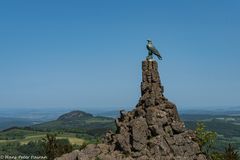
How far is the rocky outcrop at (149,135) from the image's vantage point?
6316 cm

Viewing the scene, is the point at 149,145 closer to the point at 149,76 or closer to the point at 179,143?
the point at 179,143

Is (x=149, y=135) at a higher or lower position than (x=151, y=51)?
lower

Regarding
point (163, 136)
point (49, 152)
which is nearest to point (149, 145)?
point (163, 136)

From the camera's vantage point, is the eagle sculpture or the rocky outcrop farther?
the eagle sculpture

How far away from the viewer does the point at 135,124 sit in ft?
211

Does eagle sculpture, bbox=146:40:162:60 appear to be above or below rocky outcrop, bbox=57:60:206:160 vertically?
above

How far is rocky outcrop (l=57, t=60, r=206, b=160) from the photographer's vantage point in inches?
2486

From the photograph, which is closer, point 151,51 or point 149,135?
point 149,135

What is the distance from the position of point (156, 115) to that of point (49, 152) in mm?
39458

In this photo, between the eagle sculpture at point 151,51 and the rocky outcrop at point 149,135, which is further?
the eagle sculpture at point 151,51

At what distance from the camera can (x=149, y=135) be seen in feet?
212

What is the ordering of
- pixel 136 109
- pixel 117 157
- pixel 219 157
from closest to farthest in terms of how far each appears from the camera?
1. pixel 117 157
2. pixel 136 109
3. pixel 219 157

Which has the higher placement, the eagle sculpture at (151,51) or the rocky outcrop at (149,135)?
the eagle sculpture at (151,51)

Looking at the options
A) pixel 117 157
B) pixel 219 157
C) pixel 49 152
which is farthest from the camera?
pixel 49 152
